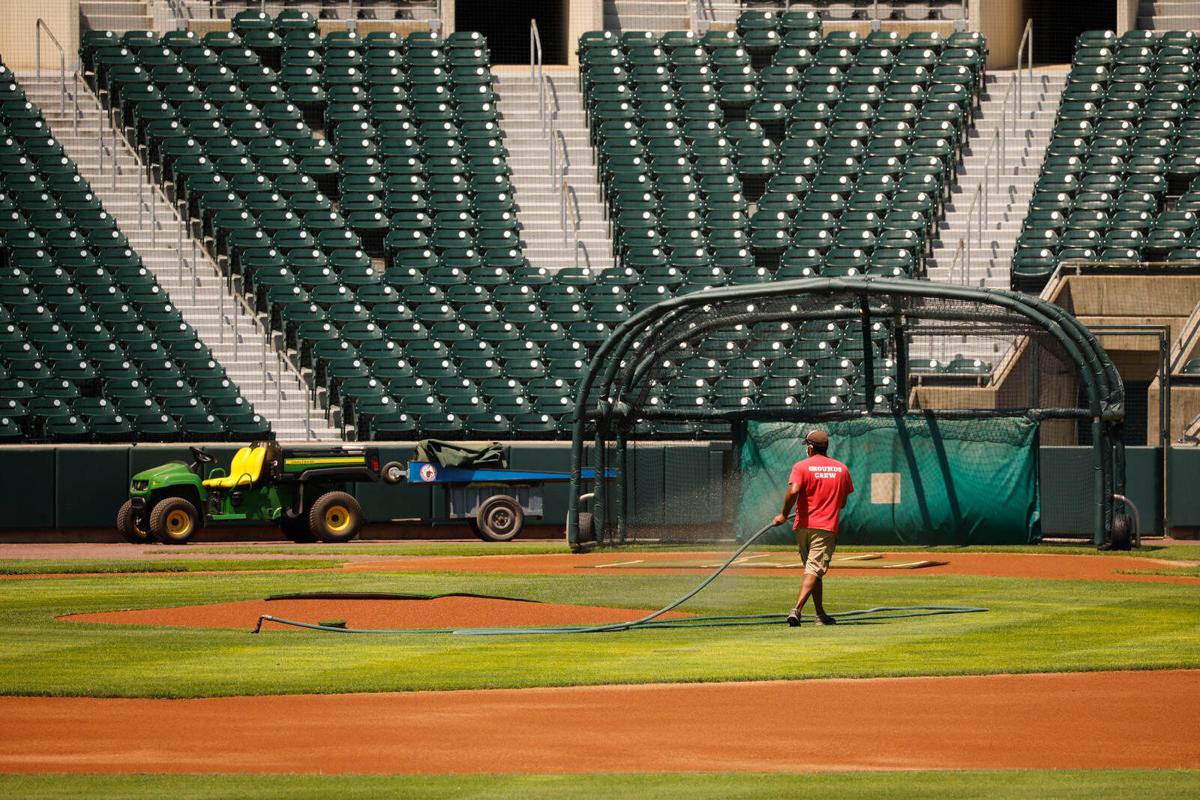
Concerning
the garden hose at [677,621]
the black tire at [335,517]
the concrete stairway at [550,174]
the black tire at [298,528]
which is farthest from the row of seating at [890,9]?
the garden hose at [677,621]

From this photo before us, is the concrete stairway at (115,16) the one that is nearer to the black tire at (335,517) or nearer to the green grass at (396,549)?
the black tire at (335,517)

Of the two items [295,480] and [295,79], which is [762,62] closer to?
[295,79]

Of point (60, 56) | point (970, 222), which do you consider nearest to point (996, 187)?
point (970, 222)

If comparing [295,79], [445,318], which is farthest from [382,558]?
[295,79]

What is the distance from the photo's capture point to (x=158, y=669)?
41.8 feet

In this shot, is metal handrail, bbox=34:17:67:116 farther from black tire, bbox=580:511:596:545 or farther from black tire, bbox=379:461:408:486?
black tire, bbox=580:511:596:545

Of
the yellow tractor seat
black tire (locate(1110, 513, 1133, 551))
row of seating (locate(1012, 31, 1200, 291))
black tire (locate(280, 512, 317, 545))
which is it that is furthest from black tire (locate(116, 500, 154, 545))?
row of seating (locate(1012, 31, 1200, 291))

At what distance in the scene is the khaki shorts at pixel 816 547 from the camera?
1466 centimetres

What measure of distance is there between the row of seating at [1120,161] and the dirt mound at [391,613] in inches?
731

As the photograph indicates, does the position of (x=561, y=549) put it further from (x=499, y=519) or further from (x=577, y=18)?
(x=577, y=18)

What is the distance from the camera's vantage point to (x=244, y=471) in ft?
93.7

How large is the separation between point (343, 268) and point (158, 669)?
74.4ft

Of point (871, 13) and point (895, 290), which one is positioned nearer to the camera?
point (895, 290)

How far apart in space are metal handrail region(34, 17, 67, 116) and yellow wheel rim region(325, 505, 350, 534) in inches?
523
